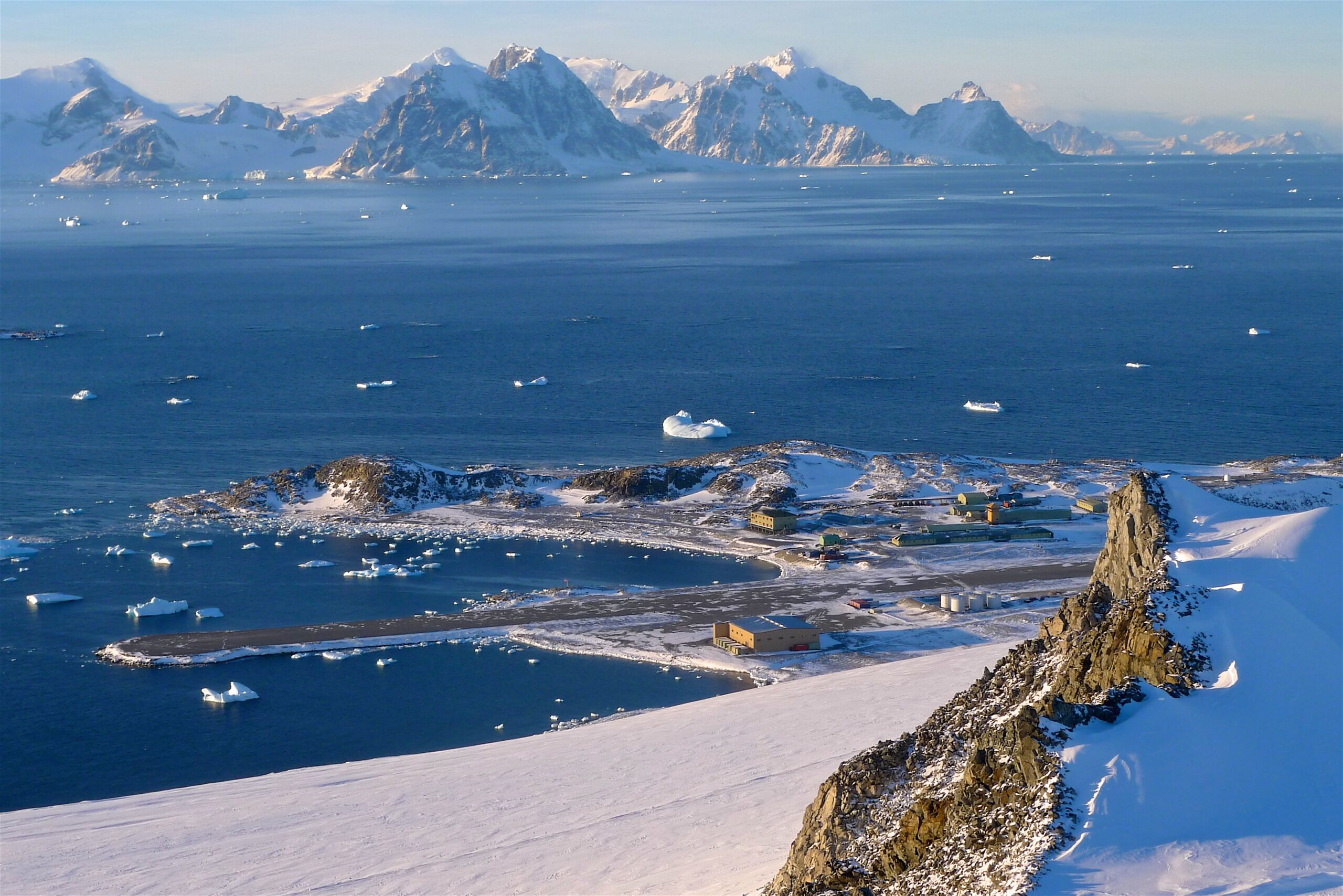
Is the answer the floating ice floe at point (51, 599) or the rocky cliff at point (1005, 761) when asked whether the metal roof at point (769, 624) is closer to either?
the rocky cliff at point (1005, 761)

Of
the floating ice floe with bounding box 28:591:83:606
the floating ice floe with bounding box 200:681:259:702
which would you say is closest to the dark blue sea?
the floating ice floe with bounding box 200:681:259:702

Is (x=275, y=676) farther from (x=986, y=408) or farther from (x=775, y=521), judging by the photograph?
(x=986, y=408)

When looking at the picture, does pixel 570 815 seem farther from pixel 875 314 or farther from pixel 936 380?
pixel 875 314

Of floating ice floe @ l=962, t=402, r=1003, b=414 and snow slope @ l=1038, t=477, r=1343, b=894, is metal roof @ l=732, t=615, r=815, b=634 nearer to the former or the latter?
snow slope @ l=1038, t=477, r=1343, b=894

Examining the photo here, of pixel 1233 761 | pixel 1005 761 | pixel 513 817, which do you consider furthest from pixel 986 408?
pixel 1005 761

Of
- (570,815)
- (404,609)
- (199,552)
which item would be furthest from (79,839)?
(199,552)
